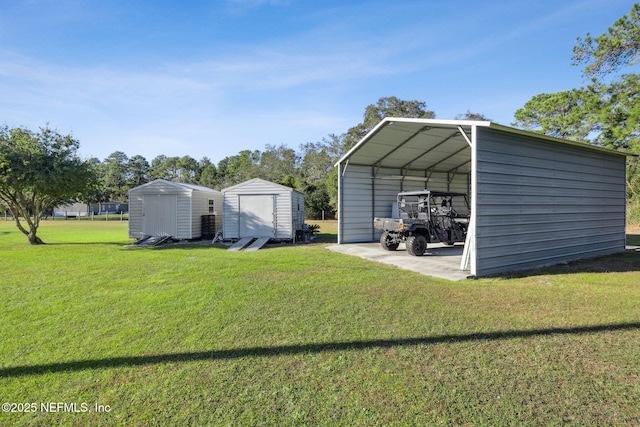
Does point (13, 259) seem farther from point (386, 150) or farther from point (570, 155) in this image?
point (570, 155)

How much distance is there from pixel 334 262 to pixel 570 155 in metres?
6.11

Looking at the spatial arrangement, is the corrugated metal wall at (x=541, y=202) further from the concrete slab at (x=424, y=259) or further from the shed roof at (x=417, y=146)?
the concrete slab at (x=424, y=259)

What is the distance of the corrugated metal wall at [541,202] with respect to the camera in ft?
20.8

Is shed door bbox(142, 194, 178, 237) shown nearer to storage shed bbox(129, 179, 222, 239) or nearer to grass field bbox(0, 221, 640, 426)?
storage shed bbox(129, 179, 222, 239)

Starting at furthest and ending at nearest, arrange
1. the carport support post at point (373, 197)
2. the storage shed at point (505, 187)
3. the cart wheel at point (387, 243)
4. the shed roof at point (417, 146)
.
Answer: the carport support post at point (373, 197)
the cart wheel at point (387, 243)
the shed roof at point (417, 146)
the storage shed at point (505, 187)

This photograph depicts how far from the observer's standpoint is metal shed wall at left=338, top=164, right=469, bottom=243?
11.6 m

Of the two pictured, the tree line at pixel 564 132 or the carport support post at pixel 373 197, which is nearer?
the tree line at pixel 564 132

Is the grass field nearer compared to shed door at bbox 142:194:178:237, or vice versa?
the grass field

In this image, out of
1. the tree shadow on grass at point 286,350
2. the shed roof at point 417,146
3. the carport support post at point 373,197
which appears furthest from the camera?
the carport support post at point 373,197

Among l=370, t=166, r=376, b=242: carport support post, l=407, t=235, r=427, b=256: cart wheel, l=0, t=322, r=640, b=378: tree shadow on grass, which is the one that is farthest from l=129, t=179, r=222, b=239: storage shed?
l=0, t=322, r=640, b=378: tree shadow on grass

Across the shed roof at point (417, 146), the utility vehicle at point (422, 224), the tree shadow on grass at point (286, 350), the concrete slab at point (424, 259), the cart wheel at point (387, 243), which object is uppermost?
the shed roof at point (417, 146)

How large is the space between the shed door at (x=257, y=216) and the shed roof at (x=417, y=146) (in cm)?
334

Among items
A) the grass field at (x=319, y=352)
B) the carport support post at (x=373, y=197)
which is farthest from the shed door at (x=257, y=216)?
the grass field at (x=319, y=352)

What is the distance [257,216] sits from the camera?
1295cm
